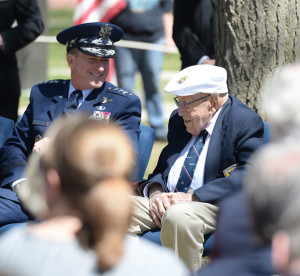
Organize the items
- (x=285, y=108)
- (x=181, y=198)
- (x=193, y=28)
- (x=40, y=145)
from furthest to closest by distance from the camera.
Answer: (x=193, y=28)
(x=40, y=145)
(x=181, y=198)
(x=285, y=108)

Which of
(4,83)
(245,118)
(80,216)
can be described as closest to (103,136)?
(80,216)

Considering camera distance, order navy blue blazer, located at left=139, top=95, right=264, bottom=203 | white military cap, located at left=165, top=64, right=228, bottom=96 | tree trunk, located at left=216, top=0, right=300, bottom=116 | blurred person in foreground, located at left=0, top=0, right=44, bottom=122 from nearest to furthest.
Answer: navy blue blazer, located at left=139, top=95, right=264, bottom=203 < white military cap, located at left=165, top=64, right=228, bottom=96 < tree trunk, located at left=216, top=0, right=300, bottom=116 < blurred person in foreground, located at left=0, top=0, right=44, bottom=122

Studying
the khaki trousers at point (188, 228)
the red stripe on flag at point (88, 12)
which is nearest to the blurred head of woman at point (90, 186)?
the khaki trousers at point (188, 228)

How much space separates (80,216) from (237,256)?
0.49 meters

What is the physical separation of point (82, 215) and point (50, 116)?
2.44 meters

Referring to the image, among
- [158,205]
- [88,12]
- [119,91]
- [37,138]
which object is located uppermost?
[119,91]

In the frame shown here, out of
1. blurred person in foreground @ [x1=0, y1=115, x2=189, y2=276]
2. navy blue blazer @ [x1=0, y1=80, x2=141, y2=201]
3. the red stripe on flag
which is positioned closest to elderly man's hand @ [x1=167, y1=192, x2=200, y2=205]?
navy blue blazer @ [x1=0, y1=80, x2=141, y2=201]

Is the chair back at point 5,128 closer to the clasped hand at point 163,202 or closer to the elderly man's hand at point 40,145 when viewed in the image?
the elderly man's hand at point 40,145

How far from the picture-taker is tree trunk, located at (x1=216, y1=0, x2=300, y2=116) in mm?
4496

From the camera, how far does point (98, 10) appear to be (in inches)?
340

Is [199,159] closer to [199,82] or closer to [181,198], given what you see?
[181,198]

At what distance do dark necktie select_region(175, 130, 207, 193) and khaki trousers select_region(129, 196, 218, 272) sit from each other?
21 centimetres

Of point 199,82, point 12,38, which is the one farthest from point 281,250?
point 12,38

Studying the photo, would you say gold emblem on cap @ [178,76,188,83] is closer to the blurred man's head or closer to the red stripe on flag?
the blurred man's head
